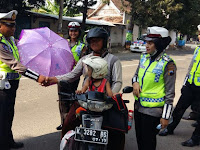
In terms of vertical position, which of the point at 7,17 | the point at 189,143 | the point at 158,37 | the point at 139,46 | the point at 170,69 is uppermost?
the point at 7,17

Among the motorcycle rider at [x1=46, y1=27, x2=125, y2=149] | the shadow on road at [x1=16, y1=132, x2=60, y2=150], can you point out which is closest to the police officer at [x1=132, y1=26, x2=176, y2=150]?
the motorcycle rider at [x1=46, y1=27, x2=125, y2=149]

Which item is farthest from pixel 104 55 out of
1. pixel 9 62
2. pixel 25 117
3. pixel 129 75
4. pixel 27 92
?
pixel 129 75

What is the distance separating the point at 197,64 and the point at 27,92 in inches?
182

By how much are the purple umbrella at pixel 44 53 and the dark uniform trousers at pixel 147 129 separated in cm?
123

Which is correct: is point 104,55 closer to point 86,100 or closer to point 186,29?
point 86,100

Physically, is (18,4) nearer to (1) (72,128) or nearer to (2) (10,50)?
(2) (10,50)

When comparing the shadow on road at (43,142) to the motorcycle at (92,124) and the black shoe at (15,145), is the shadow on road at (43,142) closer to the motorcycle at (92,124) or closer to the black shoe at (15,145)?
the black shoe at (15,145)

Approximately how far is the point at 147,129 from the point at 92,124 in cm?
90

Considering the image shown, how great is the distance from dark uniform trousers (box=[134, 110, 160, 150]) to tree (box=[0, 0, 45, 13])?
14762mm

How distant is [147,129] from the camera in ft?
9.93

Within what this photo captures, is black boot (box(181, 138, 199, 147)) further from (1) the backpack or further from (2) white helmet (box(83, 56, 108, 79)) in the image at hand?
(2) white helmet (box(83, 56, 108, 79))

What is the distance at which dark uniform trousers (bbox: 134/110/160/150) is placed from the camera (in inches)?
118

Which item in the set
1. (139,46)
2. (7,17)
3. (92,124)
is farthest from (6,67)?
(139,46)

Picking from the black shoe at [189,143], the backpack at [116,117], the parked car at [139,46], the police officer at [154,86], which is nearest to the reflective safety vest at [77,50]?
the police officer at [154,86]
